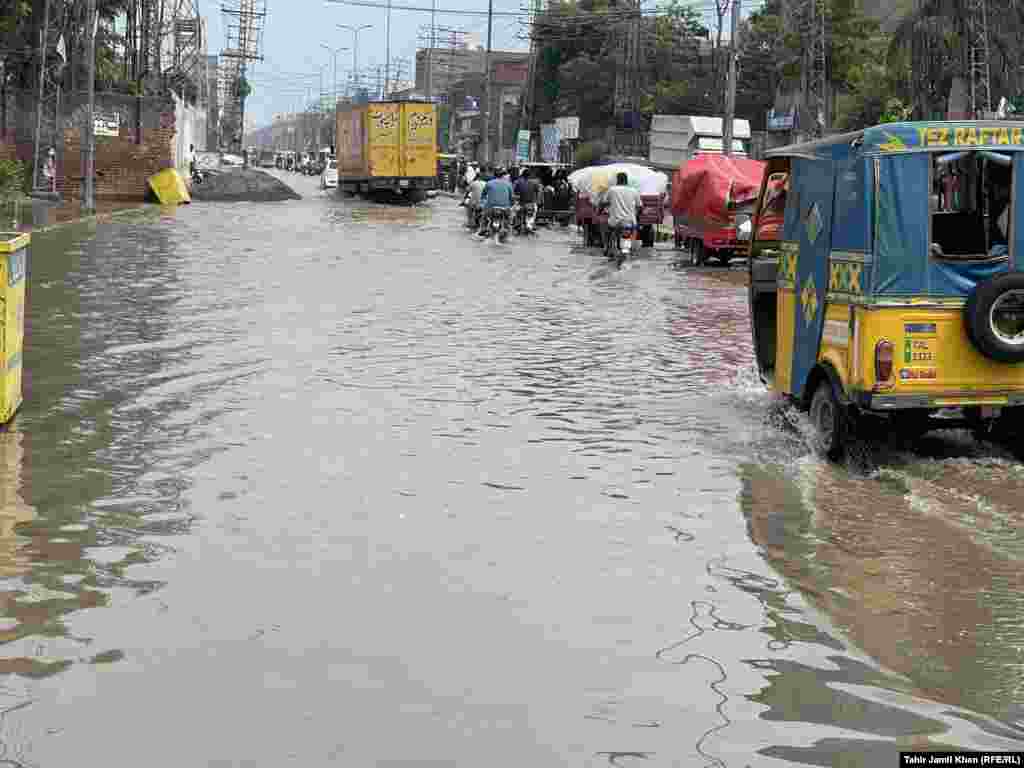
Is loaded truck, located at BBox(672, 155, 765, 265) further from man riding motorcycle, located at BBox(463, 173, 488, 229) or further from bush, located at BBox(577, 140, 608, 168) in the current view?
bush, located at BBox(577, 140, 608, 168)

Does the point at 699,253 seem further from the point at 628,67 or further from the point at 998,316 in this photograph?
the point at 628,67

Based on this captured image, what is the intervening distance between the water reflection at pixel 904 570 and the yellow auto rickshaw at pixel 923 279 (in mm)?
514

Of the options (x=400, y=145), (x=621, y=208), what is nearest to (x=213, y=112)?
(x=400, y=145)

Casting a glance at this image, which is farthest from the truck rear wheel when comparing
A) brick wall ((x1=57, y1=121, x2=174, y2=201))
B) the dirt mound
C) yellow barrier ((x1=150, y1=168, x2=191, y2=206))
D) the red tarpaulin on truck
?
the dirt mound

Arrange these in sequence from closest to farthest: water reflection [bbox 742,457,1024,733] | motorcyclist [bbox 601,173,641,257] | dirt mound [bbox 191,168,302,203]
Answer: water reflection [bbox 742,457,1024,733]
motorcyclist [bbox 601,173,641,257]
dirt mound [bbox 191,168,302,203]

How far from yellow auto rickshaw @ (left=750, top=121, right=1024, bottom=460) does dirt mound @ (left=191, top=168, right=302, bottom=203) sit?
50070 mm

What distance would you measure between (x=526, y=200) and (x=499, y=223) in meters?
3.55

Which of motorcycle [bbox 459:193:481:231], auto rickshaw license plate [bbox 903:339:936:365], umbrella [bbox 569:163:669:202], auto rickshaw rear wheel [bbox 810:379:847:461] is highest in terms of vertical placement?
umbrella [bbox 569:163:669:202]

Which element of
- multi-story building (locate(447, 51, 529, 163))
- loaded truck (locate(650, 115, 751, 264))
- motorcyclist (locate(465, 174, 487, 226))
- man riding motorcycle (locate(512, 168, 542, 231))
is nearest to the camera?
motorcyclist (locate(465, 174, 487, 226))

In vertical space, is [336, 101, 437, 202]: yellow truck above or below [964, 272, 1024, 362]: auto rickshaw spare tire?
above

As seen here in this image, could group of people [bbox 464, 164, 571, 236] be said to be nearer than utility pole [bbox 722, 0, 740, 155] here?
Yes

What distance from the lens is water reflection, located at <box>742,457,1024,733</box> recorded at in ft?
20.2

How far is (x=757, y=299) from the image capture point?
12844 mm

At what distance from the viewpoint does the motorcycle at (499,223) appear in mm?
36969
